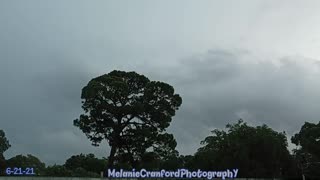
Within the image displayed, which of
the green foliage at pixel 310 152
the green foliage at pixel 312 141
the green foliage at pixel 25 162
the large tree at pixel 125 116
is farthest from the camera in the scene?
the green foliage at pixel 25 162

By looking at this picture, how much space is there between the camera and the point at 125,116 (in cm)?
8900

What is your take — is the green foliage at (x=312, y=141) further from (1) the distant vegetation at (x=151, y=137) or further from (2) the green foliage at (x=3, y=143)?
(2) the green foliage at (x=3, y=143)

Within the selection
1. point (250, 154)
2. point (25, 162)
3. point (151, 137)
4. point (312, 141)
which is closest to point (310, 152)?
point (312, 141)

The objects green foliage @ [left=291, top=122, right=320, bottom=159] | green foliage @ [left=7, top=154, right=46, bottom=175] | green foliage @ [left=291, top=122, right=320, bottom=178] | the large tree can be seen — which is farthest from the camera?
green foliage @ [left=7, top=154, right=46, bottom=175]

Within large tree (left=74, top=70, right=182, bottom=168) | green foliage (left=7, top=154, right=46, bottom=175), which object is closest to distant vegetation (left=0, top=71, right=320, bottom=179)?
large tree (left=74, top=70, right=182, bottom=168)

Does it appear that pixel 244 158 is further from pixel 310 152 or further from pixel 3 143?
pixel 3 143

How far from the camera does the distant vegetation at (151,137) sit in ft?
290

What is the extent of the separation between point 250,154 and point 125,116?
90.7 feet

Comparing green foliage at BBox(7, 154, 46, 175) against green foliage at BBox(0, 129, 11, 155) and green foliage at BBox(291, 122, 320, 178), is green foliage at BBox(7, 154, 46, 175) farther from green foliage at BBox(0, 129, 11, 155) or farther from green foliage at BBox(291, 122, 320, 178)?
green foliage at BBox(291, 122, 320, 178)

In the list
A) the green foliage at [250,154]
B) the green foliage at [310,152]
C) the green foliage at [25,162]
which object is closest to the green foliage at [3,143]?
the green foliage at [25,162]

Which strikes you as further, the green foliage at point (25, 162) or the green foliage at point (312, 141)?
the green foliage at point (25, 162)

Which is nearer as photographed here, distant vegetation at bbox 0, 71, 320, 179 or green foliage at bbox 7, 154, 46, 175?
distant vegetation at bbox 0, 71, 320, 179

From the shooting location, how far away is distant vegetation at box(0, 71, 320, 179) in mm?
88438

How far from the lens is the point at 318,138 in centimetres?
11194
